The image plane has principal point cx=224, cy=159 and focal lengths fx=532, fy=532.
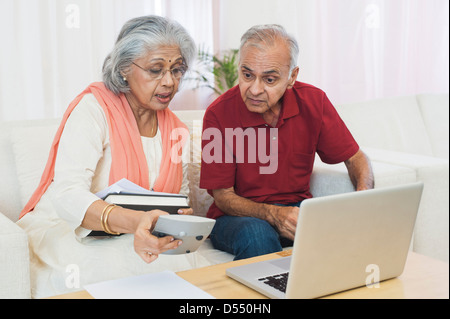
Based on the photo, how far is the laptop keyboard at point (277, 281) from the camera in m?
1.10

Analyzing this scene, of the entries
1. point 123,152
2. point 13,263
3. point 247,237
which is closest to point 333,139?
point 247,237

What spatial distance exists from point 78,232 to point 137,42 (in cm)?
59

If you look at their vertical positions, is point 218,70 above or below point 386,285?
above

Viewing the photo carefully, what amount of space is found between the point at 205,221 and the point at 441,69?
11.5 ft

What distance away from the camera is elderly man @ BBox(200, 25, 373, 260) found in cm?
172

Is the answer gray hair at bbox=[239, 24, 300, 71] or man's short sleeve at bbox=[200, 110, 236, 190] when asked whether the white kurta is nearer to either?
man's short sleeve at bbox=[200, 110, 236, 190]

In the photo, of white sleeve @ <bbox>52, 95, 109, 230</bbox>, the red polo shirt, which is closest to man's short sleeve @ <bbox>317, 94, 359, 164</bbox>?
the red polo shirt

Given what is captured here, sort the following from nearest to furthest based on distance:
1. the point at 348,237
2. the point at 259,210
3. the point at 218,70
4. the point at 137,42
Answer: the point at 348,237 < the point at 137,42 < the point at 259,210 < the point at 218,70

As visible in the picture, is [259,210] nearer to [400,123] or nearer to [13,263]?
[13,263]

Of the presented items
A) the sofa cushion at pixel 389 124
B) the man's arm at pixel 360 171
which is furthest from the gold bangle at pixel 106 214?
the sofa cushion at pixel 389 124

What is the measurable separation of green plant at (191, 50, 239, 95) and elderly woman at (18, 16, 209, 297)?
1.75m

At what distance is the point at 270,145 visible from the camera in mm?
1857

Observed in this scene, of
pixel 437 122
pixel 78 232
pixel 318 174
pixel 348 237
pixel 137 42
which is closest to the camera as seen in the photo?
pixel 348 237

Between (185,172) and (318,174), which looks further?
(318,174)
